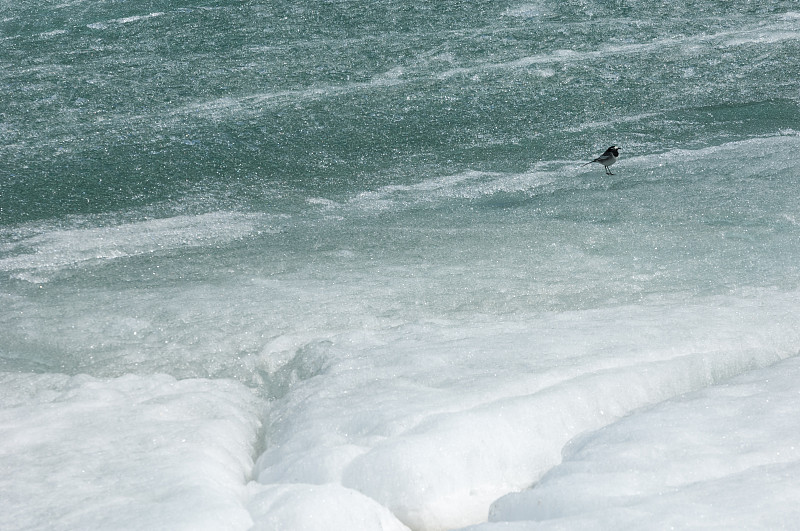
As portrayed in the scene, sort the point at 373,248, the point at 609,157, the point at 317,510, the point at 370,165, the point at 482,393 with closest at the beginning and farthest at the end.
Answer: the point at 317,510
the point at 482,393
the point at 373,248
the point at 609,157
the point at 370,165

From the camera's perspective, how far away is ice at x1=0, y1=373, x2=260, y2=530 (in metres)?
1.85

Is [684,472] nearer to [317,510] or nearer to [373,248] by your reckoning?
[317,510]

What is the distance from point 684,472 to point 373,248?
1753mm

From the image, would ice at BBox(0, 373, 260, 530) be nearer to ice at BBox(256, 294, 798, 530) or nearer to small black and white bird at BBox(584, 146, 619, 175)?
ice at BBox(256, 294, 798, 530)

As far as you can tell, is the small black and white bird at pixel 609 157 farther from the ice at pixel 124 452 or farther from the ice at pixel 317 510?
the ice at pixel 317 510

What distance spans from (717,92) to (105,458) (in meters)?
3.84

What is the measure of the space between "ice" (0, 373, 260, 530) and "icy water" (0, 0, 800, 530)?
0.03 ft

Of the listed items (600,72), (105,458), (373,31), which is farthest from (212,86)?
(105,458)

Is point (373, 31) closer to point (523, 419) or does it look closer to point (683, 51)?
point (683, 51)

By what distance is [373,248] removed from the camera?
3359mm

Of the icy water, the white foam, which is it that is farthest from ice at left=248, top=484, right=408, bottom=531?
the white foam

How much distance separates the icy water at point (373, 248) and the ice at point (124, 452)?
0.01 m

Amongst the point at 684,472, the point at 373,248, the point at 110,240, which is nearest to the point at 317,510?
the point at 684,472

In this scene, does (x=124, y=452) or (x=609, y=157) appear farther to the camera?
(x=609, y=157)
